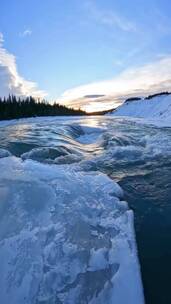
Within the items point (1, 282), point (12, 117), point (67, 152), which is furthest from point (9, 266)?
point (12, 117)

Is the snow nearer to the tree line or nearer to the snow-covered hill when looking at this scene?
the tree line

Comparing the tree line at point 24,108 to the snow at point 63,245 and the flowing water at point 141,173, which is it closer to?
the flowing water at point 141,173

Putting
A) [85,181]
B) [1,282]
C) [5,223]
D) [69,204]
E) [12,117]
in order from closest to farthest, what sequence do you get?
[1,282]
[5,223]
[69,204]
[85,181]
[12,117]

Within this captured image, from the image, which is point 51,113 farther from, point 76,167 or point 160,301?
point 160,301

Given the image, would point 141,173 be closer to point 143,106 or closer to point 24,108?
point 24,108

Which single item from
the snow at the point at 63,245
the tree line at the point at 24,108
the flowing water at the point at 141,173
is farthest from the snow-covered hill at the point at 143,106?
the snow at the point at 63,245

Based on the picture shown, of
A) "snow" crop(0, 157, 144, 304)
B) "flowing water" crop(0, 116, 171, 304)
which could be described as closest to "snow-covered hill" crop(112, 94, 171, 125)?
"flowing water" crop(0, 116, 171, 304)

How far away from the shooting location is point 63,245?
2.67 meters

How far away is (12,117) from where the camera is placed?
829 inches

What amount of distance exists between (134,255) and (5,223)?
3.52 ft

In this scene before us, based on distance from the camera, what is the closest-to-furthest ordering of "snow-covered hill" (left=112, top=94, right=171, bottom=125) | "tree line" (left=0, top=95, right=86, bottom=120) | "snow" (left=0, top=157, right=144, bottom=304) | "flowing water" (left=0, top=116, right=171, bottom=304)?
"snow" (left=0, top=157, right=144, bottom=304), "flowing water" (left=0, top=116, right=171, bottom=304), "tree line" (left=0, top=95, right=86, bottom=120), "snow-covered hill" (left=112, top=94, right=171, bottom=125)

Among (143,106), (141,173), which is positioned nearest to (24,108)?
(141,173)

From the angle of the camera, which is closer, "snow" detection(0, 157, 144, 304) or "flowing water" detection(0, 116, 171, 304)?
"snow" detection(0, 157, 144, 304)

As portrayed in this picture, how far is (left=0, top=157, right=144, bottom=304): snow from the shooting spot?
230 cm
